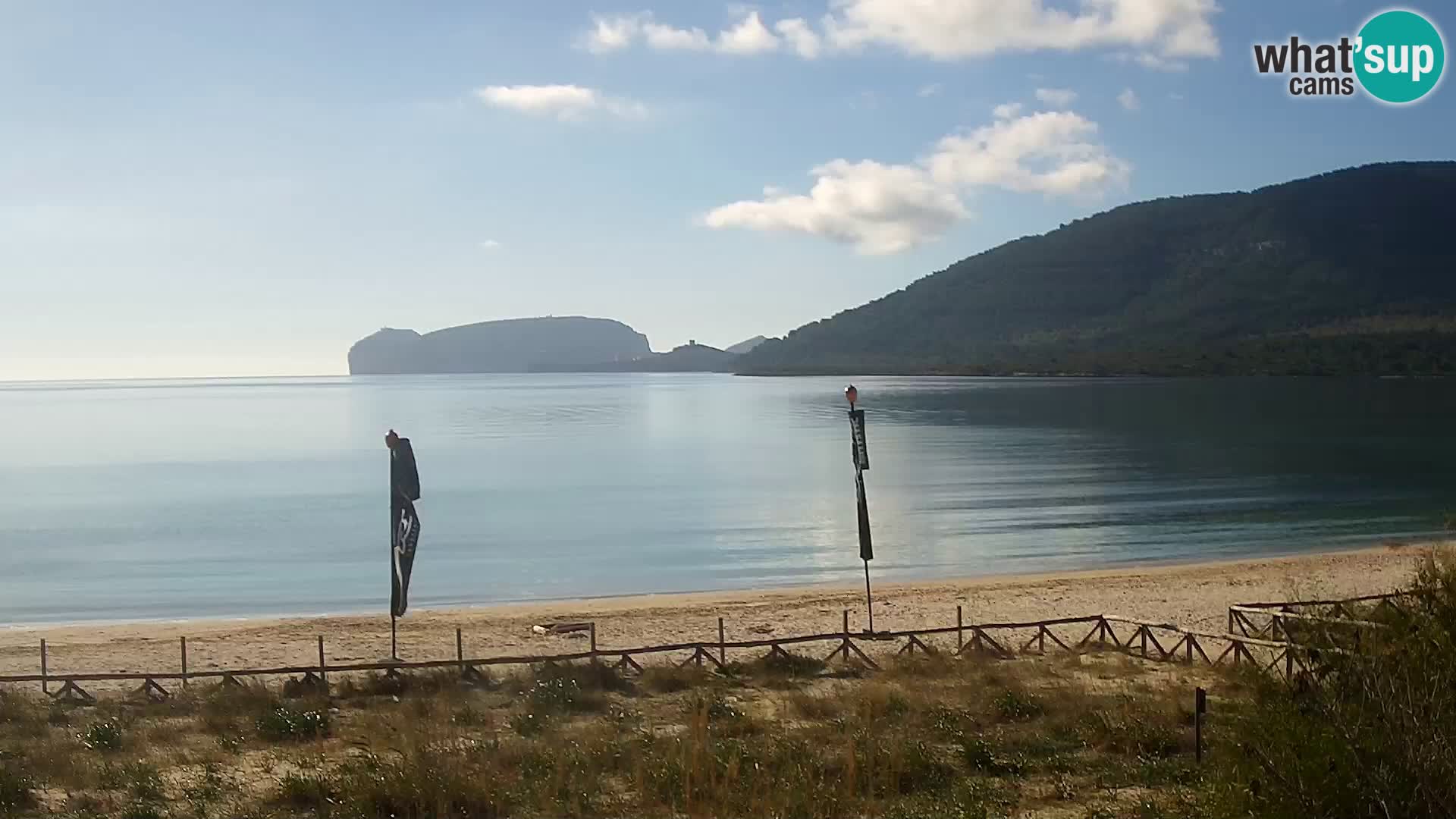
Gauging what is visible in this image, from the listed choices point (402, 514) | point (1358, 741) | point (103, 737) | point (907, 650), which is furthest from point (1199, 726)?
point (103, 737)

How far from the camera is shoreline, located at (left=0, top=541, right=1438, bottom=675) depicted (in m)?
21.0

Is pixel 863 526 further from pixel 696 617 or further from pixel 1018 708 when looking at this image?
pixel 1018 708

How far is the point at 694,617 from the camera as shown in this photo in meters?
24.4

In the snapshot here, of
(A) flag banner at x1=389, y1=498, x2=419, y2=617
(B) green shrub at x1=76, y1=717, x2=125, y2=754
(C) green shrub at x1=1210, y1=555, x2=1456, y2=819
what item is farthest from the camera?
(A) flag banner at x1=389, y1=498, x2=419, y2=617

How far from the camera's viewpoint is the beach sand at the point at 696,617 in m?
21.0

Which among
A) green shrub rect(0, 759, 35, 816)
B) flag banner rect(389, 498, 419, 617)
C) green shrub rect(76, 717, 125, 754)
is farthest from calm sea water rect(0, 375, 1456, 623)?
green shrub rect(0, 759, 35, 816)

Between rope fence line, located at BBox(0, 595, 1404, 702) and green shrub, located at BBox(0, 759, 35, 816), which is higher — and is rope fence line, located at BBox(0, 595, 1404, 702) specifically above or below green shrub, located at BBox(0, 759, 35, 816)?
below

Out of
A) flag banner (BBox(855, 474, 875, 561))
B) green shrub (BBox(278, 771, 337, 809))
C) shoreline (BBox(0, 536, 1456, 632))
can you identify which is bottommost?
shoreline (BBox(0, 536, 1456, 632))

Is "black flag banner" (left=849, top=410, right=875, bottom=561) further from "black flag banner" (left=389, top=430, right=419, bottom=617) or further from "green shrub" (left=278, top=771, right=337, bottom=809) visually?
"green shrub" (left=278, top=771, right=337, bottom=809)

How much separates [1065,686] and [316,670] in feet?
32.6

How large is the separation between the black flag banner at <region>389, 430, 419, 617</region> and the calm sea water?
14.1 metres

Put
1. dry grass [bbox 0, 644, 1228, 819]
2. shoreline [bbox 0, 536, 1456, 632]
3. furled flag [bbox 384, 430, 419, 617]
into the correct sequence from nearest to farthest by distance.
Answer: dry grass [bbox 0, 644, 1228, 819] → furled flag [bbox 384, 430, 419, 617] → shoreline [bbox 0, 536, 1456, 632]

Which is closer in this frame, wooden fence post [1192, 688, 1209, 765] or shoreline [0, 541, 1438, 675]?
wooden fence post [1192, 688, 1209, 765]

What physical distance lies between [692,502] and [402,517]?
37.2 m
